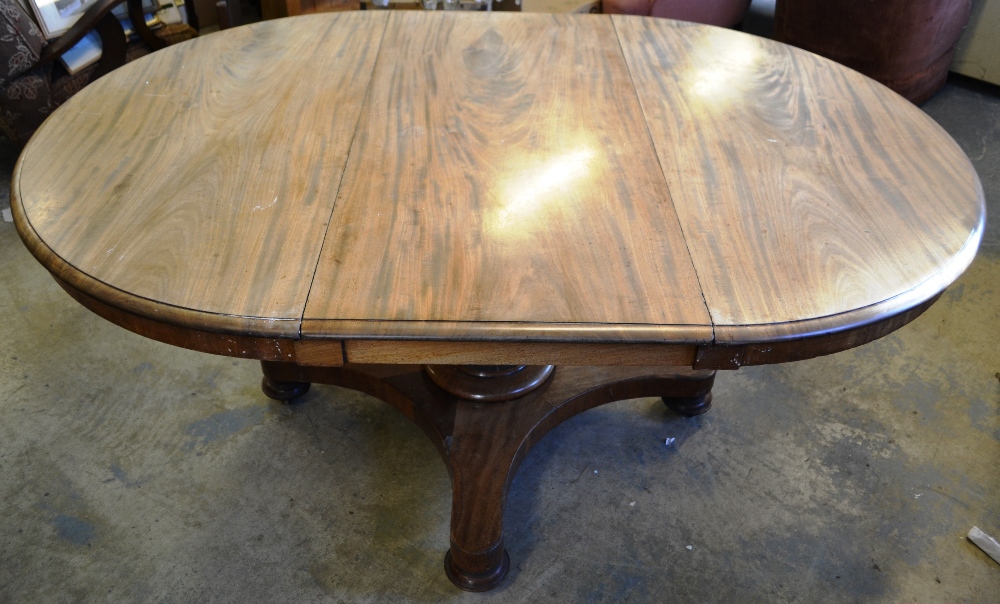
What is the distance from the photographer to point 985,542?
143 centimetres

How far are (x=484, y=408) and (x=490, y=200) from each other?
0.51 meters

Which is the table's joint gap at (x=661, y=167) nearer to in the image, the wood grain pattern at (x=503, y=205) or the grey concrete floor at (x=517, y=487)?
the wood grain pattern at (x=503, y=205)

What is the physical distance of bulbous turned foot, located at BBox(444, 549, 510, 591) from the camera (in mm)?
1338

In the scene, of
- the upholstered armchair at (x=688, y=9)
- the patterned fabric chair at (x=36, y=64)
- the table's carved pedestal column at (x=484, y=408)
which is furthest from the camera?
the upholstered armchair at (x=688, y=9)

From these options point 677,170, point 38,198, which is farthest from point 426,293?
point 38,198

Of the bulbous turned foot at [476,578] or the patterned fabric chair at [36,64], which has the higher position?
the patterned fabric chair at [36,64]

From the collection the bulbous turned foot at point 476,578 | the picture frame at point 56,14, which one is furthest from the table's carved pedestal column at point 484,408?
the picture frame at point 56,14

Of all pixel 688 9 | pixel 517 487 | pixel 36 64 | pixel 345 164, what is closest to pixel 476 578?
pixel 517 487

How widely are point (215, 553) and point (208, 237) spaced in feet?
2.28

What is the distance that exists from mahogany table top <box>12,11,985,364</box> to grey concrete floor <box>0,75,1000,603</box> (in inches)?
25.0

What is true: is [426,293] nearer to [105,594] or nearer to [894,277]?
[894,277]

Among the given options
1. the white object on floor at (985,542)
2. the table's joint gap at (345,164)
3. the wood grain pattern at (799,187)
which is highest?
the table's joint gap at (345,164)

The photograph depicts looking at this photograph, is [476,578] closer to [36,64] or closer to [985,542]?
[985,542]

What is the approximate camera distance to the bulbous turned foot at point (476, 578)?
1338 millimetres
